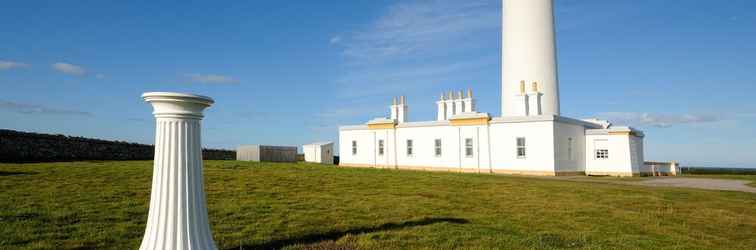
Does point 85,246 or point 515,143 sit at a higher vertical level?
point 515,143

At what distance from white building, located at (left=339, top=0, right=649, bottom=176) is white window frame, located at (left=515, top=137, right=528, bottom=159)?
0.05 metres

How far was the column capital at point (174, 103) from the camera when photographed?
3.61 metres

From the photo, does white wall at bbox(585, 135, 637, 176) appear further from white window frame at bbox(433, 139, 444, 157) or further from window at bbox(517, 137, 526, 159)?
white window frame at bbox(433, 139, 444, 157)

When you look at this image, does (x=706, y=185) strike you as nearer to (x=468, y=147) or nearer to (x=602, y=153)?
(x=602, y=153)

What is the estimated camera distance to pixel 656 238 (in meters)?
6.99

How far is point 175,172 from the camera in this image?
12.1 ft

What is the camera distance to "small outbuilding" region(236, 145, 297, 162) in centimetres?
3055

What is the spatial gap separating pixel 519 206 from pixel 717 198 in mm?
7236

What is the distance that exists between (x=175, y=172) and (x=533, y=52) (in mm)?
28518

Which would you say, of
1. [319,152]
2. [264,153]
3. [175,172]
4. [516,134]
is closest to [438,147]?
[516,134]

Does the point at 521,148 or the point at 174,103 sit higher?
the point at 174,103

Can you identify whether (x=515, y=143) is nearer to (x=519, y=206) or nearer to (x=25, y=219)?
(x=519, y=206)

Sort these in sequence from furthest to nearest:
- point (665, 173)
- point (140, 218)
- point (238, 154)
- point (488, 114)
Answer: point (238, 154)
point (665, 173)
point (488, 114)
point (140, 218)

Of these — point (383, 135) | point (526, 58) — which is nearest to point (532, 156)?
point (526, 58)
